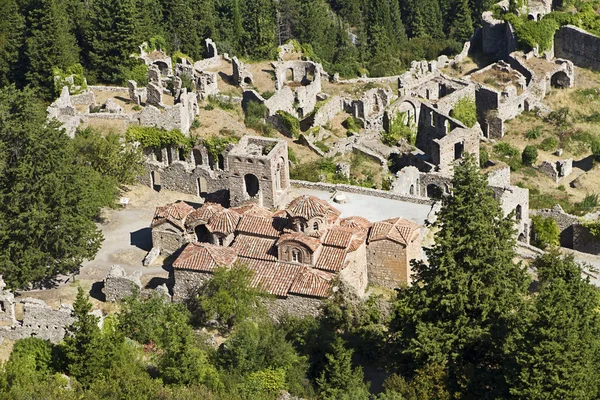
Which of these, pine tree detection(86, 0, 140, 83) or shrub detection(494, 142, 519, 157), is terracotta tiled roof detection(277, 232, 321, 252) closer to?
shrub detection(494, 142, 519, 157)

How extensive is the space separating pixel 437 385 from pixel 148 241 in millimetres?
19664

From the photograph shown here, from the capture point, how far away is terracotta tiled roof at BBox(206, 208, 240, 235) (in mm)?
61625

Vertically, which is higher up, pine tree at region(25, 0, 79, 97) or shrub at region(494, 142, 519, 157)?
pine tree at region(25, 0, 79, 97)

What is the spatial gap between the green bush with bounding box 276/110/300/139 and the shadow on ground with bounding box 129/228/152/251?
1829cm

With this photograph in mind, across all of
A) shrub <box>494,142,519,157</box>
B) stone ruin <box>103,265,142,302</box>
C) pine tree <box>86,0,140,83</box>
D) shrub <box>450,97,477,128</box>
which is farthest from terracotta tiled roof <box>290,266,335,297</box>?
pine tree <box>86,0,140,83</box>

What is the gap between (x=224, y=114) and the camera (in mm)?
79562

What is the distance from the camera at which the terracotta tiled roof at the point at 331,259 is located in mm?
58781

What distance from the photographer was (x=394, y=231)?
2394 inches

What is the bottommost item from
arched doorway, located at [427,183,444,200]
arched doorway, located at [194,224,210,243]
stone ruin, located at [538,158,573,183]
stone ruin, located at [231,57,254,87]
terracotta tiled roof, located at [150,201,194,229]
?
stone ruin, located at [538,158,573,183]

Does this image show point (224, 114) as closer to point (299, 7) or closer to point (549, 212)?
point (549, 212)

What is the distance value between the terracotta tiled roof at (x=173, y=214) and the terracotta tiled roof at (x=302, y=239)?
6.09 metres

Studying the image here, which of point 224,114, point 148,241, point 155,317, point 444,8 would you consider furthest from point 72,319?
point 444,8

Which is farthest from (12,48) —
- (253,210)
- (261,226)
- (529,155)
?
(261,226)

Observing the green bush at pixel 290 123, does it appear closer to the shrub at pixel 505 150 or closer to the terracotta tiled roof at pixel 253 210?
the shrub at pixel 505 150
